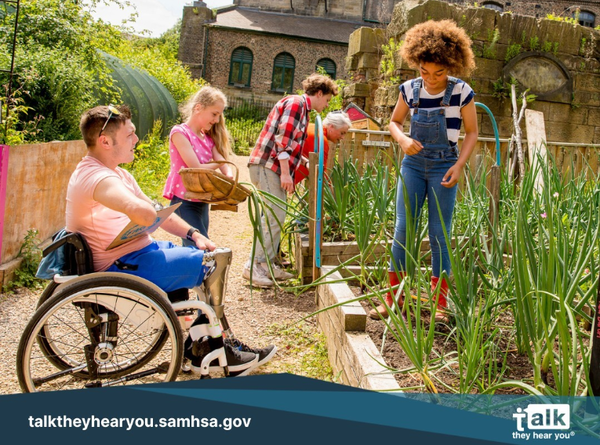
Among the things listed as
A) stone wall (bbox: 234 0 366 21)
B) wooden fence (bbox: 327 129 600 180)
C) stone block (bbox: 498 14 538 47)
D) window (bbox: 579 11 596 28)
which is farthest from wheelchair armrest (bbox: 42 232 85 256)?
window (bbox: 579 11 596 28)

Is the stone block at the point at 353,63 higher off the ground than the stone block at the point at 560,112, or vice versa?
the stone block at the point at 353,63

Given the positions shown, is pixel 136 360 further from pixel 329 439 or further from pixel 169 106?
pixel 169 106

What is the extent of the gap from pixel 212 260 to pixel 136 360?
629mm

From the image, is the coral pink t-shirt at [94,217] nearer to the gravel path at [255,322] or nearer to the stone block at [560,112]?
the gravel path at [255,322]

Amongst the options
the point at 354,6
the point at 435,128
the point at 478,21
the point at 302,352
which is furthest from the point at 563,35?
the point at 354,6

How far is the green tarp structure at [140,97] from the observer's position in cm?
1073

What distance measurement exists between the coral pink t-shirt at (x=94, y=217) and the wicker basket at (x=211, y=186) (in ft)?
1.76

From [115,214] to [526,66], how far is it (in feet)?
25.8

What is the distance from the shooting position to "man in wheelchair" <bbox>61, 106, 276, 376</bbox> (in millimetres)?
2459

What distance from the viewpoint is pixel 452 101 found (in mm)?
3225

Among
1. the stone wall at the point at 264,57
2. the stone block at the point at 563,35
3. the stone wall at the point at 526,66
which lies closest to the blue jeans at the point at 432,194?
the stone wall at the point at 526,66

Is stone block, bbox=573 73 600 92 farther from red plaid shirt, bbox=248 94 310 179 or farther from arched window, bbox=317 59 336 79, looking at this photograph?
arched window, bbox=317 59 336 79

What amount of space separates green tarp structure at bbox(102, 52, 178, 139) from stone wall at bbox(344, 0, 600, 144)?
14.8 ft

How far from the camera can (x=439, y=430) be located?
192 centimetres
